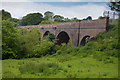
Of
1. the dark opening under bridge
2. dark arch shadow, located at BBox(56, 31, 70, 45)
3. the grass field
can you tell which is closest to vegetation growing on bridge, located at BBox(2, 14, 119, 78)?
the grass field

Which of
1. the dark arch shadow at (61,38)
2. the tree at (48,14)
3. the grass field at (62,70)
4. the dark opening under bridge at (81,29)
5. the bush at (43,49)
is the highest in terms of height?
the tree at (48,14)

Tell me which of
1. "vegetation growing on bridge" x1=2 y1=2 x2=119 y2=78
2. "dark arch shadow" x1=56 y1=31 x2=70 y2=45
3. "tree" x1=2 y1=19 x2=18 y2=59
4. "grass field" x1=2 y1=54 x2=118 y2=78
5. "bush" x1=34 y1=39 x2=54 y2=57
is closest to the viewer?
"grass field" x1=2 y1=54 x2=118 y2=78

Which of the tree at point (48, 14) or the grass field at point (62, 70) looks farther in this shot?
the tree at point (48, 14)

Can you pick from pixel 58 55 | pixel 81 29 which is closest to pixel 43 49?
pixel 81 29

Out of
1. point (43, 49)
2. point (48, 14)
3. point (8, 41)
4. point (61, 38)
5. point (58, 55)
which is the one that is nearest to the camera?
point (58, 55)

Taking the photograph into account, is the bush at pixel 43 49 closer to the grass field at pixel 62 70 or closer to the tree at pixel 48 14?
the grass field at pixel 62 70

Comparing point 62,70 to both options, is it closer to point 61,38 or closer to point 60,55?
point 60,55

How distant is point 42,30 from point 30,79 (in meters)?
21.2

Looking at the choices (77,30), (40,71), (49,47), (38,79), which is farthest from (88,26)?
(38,79)

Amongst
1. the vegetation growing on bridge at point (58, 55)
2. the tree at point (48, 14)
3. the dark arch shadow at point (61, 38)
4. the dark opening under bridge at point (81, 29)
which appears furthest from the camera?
the tree at point (48, 14)

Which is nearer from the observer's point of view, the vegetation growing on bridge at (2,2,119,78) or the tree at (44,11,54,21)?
the vegetation growing on bridge at (2,2,119,78)

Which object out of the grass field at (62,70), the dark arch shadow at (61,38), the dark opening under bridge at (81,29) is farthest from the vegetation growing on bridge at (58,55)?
the dark arch shadow at (61,38)

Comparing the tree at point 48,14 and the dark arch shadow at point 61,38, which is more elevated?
the tree at point 48,14

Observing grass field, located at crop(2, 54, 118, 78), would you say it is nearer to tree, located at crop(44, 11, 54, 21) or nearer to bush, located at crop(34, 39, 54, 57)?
bush, located at crop(34, 39, 54, 57)
